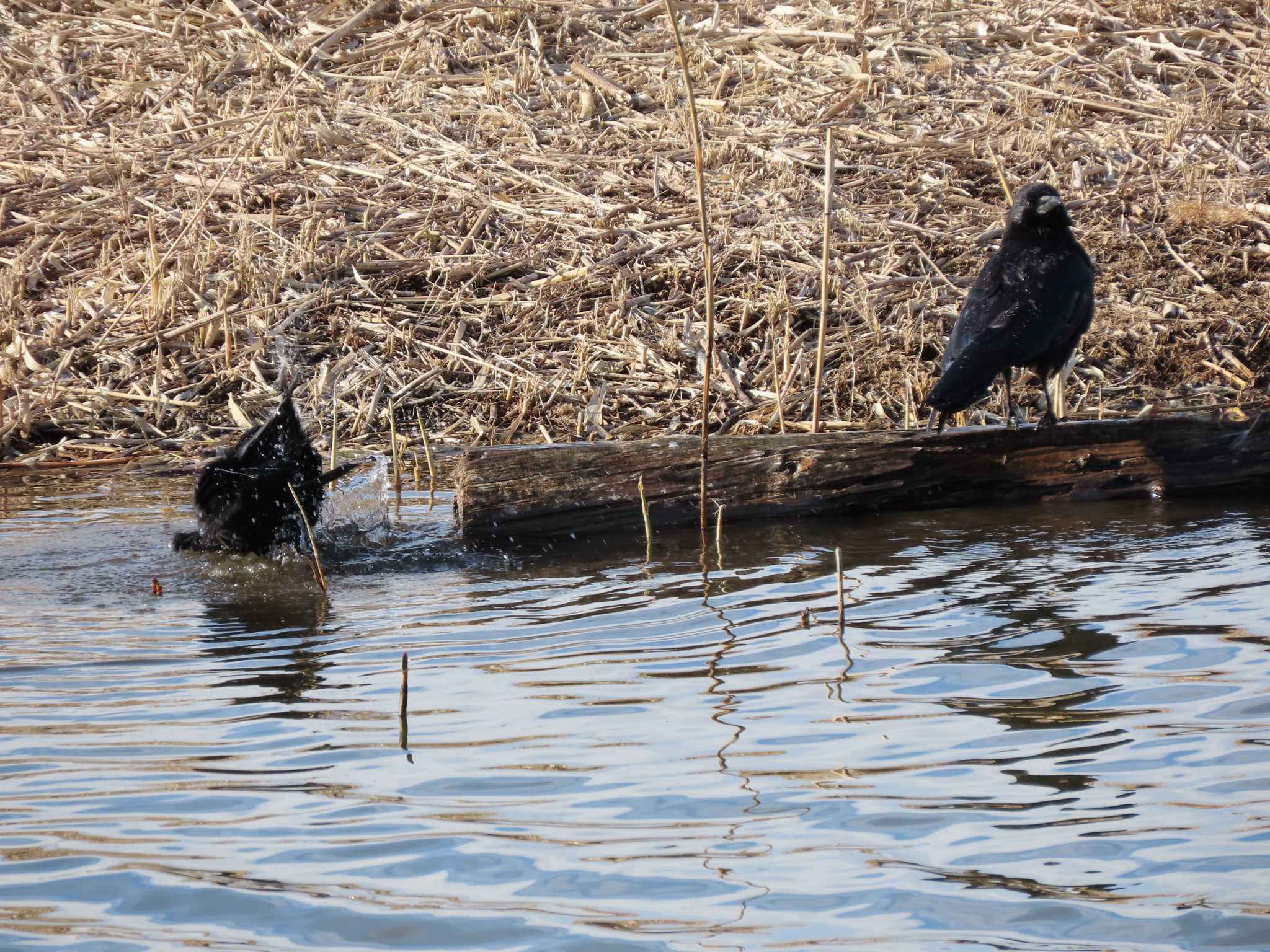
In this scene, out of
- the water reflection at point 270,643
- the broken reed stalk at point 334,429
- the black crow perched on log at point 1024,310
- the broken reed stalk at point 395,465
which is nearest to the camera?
the water reflection at point 270,643

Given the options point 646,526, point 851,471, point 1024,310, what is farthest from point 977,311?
point 646,526

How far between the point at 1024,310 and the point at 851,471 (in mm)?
1024

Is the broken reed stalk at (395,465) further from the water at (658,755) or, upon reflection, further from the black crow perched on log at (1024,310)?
the black crow perched on log at (1024,310)

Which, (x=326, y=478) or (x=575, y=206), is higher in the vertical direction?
(x=575, y=206)

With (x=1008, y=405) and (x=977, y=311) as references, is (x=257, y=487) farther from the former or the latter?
(x=1008, y=405)

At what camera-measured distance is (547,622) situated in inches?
186

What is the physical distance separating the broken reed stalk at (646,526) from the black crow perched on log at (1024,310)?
3.97ft

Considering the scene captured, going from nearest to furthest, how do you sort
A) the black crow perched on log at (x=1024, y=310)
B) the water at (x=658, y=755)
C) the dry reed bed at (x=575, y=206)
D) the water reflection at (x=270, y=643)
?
1. the water at (x=658, y=755)
2. the water reflection at (x=270, y=643)
3. the black crow perched on log at (x=1024, y=310)
4. the dry reed bed at (x=575, y=206)

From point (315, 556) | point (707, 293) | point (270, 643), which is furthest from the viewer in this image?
point (707, 293)

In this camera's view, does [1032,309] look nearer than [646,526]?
No

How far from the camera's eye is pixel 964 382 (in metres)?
5.73

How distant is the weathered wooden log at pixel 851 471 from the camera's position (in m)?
5.88

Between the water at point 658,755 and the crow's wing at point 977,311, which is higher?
the crow's wing at point 977,311

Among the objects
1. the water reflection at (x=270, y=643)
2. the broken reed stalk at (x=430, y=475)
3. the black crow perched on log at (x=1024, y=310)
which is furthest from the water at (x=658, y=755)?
the broken reed stalk at (x=430, y=475)
